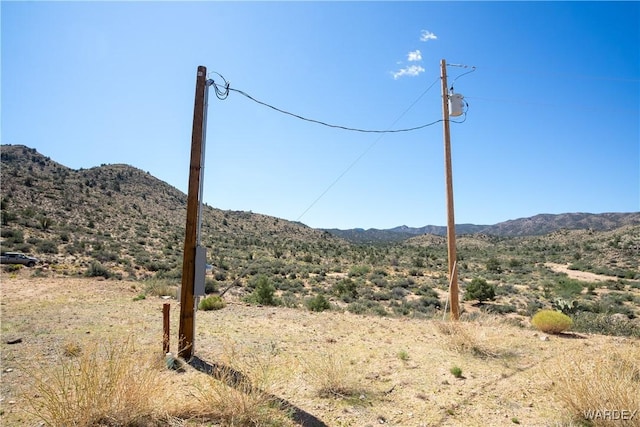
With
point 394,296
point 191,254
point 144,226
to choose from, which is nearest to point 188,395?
point 191,254

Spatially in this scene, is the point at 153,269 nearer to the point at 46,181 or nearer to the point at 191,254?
the point at 191,254

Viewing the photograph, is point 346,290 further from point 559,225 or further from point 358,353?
point 559,225

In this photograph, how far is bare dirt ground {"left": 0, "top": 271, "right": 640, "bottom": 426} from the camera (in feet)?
17.6

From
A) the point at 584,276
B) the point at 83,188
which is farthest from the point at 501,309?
the point at 83,188

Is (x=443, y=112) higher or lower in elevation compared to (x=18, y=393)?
higher

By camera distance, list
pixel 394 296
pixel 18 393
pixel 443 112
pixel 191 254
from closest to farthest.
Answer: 1. pixel 18 393
2. pixel 191 254
3. pixel 443 112
4. pixel 394 296

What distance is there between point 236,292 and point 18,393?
53.2 feet

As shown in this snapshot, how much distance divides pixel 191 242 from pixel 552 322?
10.2m

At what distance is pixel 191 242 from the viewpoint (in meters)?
7.20

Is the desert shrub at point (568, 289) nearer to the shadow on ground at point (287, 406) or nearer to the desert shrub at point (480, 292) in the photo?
the desert shrub at point (480, 292)

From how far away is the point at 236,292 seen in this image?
21891 mm

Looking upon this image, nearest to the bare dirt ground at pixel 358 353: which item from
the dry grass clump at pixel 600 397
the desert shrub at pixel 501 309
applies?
the dry grass clump at pixel 600 397

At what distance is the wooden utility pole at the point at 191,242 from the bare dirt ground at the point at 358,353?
681mm

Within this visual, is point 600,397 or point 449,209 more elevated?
point 449,209
